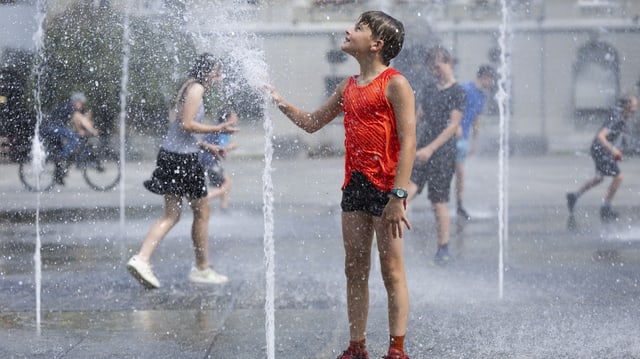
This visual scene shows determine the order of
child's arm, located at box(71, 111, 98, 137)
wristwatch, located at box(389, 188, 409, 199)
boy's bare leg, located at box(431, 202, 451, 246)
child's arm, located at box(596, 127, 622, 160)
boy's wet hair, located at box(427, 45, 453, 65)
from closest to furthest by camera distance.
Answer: wristwatch, located at box(389, 188, 409, 199) → boy's bare leg, located at box(431, 202, 451, 246) → boy's wet hair, located at box(427, 45, 453, 65) → child's arm, located at box(596, 127, 622, 160) → child's arm, located at box(71, 111, 98, 137)

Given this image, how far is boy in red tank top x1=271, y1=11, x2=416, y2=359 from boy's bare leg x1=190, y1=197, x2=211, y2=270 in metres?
2.26

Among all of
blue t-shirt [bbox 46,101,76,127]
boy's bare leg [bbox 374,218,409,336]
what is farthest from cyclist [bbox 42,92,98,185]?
boy's bare leg [bbox 374,218,409,336]

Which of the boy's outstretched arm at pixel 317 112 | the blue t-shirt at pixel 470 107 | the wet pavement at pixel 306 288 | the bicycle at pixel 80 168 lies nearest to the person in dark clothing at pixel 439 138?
the wet pavement at pixel 306 288

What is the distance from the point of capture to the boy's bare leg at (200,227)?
6.21m

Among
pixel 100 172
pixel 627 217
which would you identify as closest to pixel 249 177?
pixel 100 172

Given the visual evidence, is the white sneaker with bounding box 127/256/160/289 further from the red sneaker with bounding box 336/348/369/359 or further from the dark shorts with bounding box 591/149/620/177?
the dark shorts with bounding box 591/149/620/177

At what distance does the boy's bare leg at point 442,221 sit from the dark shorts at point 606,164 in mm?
3338

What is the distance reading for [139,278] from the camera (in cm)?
598

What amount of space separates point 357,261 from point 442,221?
9.81 ft

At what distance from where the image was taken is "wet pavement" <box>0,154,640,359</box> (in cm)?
459

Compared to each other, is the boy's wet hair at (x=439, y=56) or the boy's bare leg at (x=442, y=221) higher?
the boy's wet hair at (x=439, y=56)

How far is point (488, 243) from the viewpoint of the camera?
328 inches

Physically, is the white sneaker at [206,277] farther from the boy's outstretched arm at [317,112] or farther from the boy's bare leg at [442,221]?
the boy's outstretched arm at [317,112]

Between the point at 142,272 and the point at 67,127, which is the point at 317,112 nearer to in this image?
the point at 142,272
